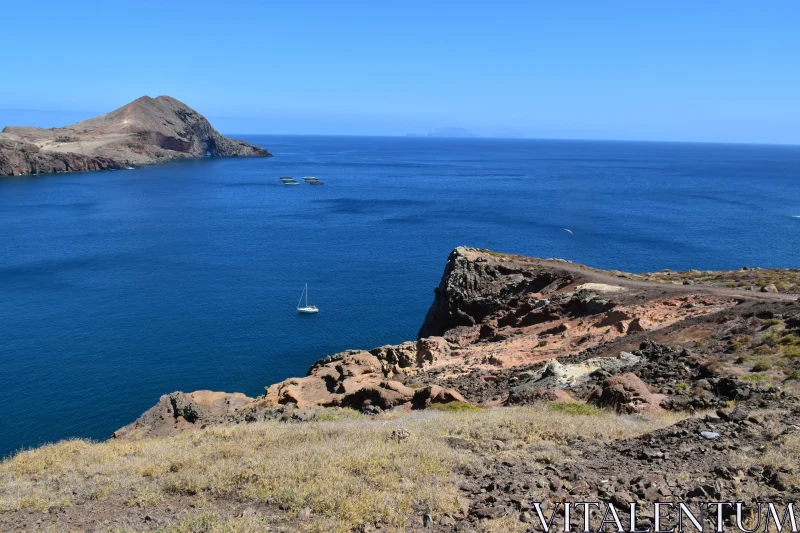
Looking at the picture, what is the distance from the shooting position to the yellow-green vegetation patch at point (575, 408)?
19453mm

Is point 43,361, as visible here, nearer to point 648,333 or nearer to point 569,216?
point 648,333

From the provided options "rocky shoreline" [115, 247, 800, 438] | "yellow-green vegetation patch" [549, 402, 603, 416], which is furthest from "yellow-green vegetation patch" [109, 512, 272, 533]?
"rocky shoreline" [115, 247, 800, 438]

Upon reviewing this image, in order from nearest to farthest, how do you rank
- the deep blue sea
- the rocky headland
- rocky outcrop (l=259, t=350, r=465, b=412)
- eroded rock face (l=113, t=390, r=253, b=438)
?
the rocky headland → rocky outcrop (l=259, t=350, r=465, b=412) → eroded rock face (l=113, t=390, r=253, b=438) → the deep blue sea

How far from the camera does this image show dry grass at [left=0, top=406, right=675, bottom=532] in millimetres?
11992

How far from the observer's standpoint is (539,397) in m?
22.1

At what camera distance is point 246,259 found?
8281cm

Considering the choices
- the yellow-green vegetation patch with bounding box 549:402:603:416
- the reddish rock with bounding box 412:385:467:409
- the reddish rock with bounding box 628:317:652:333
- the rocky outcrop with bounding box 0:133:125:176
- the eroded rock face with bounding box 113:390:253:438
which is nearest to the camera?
the yellow-green vegetation patch with bounding box 549:402:603:416

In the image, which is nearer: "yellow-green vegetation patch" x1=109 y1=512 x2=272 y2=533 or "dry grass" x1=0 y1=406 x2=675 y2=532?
"yellow-green vegetation patch" x1=109 y1=512 x2=272 y2=533

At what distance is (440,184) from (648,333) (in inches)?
5997

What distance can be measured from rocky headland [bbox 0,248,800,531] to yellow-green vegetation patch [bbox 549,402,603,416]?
0.07m

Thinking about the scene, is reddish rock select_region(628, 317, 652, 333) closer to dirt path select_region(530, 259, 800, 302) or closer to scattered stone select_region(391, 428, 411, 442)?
dirt path select_region(530, 259, 800, 302)

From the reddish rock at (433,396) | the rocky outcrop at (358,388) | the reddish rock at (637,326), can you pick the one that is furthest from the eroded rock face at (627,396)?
the reddish rock at (637,326)

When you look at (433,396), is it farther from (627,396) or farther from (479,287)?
(479,287)

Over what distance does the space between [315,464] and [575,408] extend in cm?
1003
